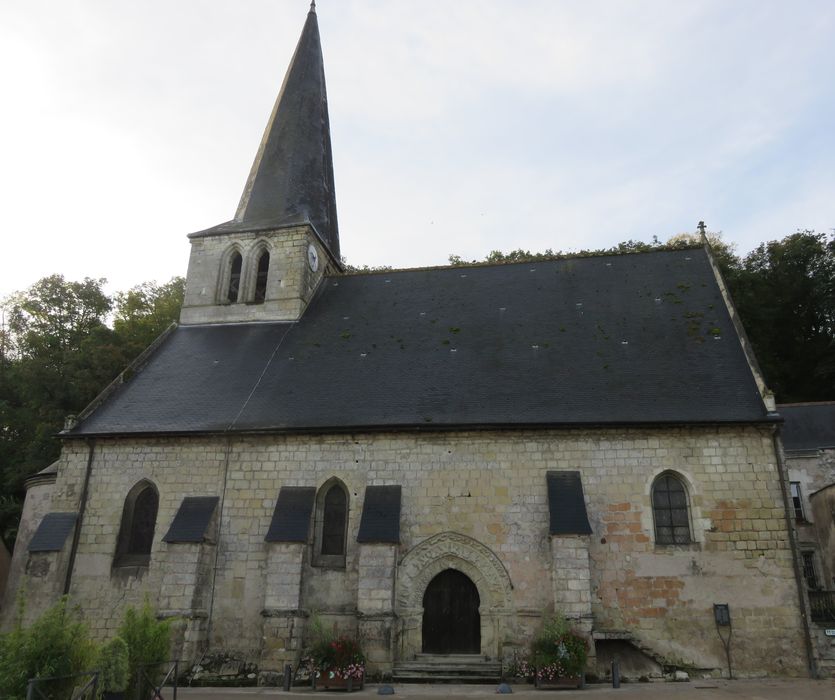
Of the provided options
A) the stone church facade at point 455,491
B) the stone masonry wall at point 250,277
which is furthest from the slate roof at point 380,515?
the stone masonry wall at point 250,277

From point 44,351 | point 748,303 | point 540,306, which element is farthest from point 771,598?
point 44,351

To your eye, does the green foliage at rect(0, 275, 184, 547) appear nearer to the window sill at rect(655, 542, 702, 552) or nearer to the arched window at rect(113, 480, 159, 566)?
the arched window at rect(113, 480, 159, 566)

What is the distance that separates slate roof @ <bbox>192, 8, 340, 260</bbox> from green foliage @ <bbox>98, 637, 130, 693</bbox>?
46.4ft

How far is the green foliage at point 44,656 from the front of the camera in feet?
22.2

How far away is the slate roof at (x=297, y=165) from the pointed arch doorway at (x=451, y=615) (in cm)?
1179

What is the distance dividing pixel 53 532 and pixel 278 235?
10.2 meters

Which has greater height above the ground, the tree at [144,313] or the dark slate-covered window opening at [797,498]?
the tree at [144,313]

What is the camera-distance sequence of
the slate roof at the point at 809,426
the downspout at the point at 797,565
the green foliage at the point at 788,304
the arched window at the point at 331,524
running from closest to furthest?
the downspout at the point at 797,565 → the arched window at the point at 331,524 → the slate roof at the point at 809,426 → the green foliage at the point at 788,304

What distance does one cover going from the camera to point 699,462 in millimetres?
12992

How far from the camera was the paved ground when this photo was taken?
9931mm

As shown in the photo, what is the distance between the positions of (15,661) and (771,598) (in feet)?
39.9

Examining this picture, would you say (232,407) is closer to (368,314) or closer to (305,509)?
(305,509)

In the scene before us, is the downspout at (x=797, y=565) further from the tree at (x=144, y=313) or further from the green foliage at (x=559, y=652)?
the tree at (x=144, y=313)

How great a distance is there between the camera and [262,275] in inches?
794
